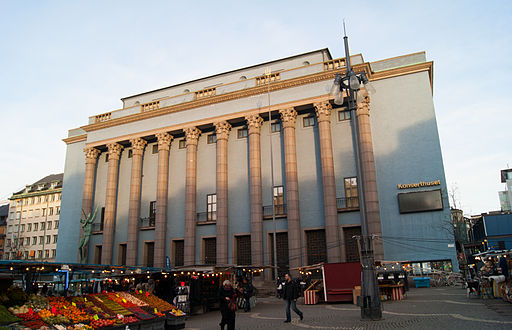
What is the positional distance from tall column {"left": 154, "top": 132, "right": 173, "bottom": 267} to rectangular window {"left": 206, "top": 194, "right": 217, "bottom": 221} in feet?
14.7

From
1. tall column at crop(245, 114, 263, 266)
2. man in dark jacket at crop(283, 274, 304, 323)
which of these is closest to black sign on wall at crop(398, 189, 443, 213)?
tall column at crop(245, 114, 263, 266)

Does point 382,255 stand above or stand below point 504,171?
below

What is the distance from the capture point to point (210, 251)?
3834 centimetres

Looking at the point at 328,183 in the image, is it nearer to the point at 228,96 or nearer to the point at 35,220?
the point at 228,96

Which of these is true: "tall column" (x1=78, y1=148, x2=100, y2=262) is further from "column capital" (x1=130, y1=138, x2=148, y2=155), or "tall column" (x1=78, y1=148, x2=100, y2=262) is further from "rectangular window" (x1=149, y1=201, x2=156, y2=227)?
"rectangular window" (x1=149, y1=201, x2=156, y2=227)

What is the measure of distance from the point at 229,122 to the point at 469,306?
27629 millimetres

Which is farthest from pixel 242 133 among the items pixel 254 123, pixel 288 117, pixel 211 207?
pixel 211 207

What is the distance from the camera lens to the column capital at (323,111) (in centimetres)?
3516

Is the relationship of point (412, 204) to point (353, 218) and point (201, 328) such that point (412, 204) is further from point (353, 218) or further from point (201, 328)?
point (201, 328)

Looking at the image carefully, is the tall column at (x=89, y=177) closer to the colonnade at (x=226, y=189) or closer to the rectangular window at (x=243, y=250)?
the colonnade at (x=226, y=189)

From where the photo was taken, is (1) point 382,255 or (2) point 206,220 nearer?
(1) point 382,255

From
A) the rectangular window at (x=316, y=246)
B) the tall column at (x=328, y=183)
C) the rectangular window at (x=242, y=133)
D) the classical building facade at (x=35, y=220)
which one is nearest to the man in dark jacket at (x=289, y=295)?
the tall column at (x=328, y=183)

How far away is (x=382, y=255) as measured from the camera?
30.8 metres

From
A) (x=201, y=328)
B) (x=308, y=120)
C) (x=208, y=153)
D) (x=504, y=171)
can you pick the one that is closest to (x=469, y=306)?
(x=201, y=328)
